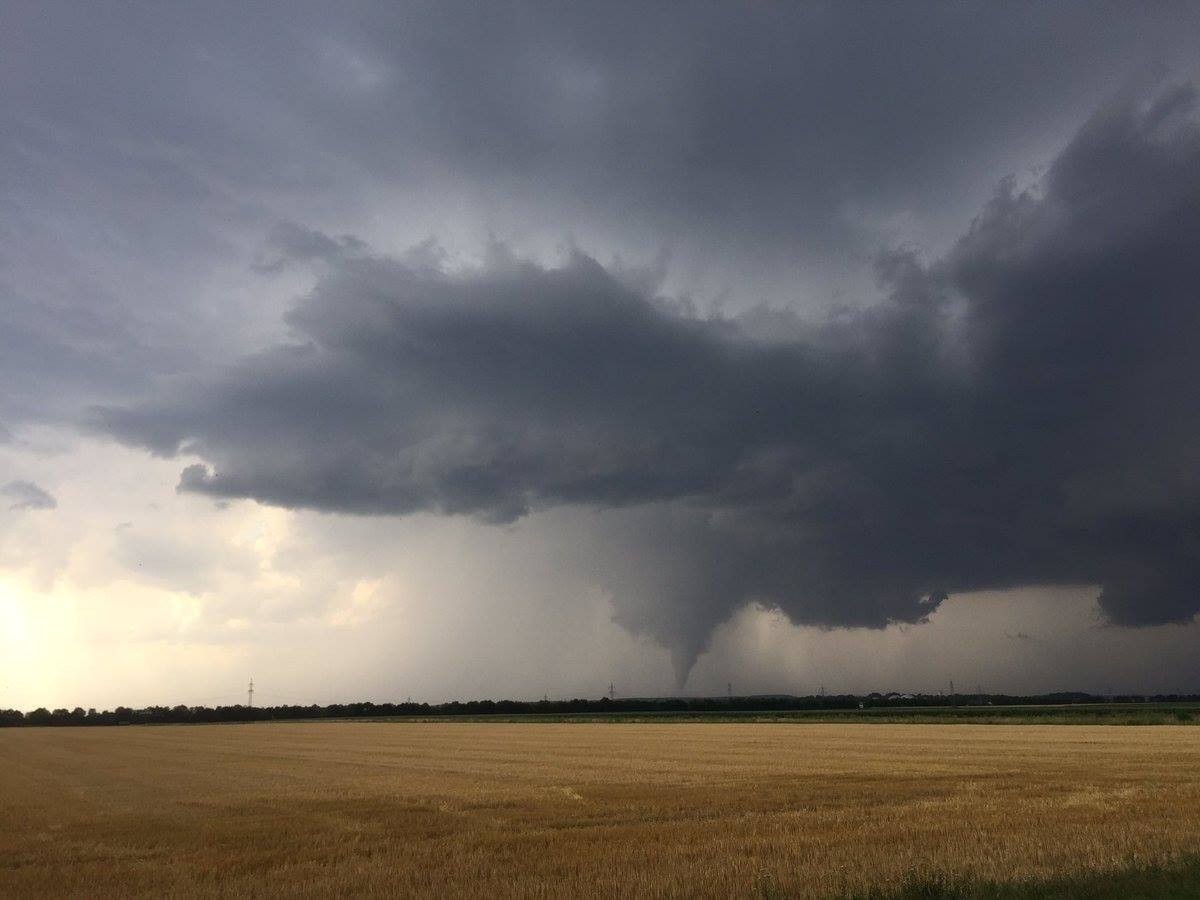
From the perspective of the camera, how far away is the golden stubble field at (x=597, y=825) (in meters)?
16.2

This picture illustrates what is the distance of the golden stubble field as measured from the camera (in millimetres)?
16203

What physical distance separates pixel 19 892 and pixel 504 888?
9.05m

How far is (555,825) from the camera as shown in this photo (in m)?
23.3

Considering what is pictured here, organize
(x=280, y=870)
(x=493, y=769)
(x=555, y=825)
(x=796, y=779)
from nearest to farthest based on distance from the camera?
(x=280, y=870) → (x=555, y=825) → (x=796, y=779) → (x=493, y=769)

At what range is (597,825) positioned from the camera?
912 inches

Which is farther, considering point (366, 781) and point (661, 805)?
point (366, 781)

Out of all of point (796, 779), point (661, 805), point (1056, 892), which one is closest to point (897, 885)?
point (1056, 892)

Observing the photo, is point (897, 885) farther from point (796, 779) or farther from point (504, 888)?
point (796, 779)

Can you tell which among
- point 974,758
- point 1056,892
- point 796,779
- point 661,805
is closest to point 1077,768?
point 974,758

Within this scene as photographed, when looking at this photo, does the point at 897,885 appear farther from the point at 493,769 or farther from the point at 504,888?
the point at 493,769

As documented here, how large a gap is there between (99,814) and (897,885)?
24.5 metres

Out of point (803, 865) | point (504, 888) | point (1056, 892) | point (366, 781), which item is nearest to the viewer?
point (1056, 892)

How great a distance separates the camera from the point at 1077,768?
37.0 metres

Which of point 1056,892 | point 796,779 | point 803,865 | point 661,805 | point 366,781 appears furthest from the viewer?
point 366,781
